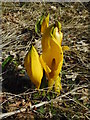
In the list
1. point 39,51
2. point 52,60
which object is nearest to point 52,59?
point 52,60

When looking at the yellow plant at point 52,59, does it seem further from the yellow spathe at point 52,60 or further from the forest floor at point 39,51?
the forest floor at point 39,51

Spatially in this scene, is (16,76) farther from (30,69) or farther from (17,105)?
(30,69)

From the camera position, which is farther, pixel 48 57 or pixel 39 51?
pixel 39 51

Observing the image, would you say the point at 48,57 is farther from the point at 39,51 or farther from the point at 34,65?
the point at 39,51

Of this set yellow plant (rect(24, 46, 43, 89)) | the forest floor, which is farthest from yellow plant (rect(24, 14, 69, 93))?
the forest floor

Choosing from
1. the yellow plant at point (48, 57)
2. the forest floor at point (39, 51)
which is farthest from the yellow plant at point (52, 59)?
the forest floor at point (39, 51)

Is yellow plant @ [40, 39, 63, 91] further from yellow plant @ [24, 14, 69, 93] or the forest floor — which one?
the forest floor
